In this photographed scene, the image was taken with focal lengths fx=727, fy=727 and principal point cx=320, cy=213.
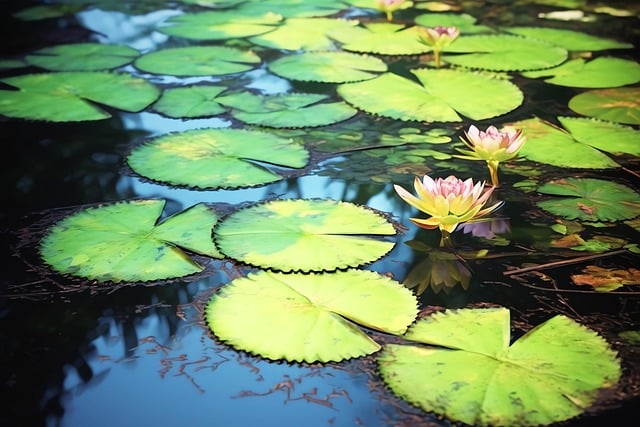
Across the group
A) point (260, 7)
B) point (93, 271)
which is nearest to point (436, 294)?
point (93, 271)

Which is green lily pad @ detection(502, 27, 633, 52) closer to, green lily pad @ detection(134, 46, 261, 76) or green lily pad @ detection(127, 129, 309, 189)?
green lily pad @ detection(134, 46, 261, 76)

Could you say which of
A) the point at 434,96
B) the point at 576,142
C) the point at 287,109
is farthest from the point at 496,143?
the point at 287,109

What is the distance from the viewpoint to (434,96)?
2.35 metres

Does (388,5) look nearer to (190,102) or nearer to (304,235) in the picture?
(190,102)

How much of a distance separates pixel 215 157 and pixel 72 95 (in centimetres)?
75

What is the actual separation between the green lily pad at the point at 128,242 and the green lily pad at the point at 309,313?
0.54ft

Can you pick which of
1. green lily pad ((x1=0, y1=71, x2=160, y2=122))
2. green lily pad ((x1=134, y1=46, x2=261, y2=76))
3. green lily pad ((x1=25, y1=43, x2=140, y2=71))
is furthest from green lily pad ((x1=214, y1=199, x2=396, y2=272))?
green lily pad ((x1=25, y1=43, x2=140, y2=71))

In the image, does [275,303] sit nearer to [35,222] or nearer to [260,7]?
[35,222]

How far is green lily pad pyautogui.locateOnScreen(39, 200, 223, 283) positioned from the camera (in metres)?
1.42

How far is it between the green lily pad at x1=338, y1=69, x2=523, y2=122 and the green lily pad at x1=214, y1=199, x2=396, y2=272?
0.68 meters

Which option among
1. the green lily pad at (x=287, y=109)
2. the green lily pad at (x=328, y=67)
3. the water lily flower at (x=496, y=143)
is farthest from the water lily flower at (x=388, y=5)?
the water lily flower at (x=496, y=143)

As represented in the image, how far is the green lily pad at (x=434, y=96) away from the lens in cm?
223

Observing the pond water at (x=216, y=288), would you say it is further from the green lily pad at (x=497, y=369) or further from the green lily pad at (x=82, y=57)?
the green lily pad at (x=82, y=57)

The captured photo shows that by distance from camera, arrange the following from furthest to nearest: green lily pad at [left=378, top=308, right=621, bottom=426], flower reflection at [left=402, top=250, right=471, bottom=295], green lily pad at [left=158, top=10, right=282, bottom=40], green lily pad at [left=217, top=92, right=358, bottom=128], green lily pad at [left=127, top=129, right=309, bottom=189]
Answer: green lily pad at [left=158, top=10, right=282, bottom=40]
green lily pad at [left=217, top=92, right=358, bottom=128]
green lily pad at [left=127, top=129, right=309, bottom=189]
flower reflection at [left=402, top=250, right=471, bottom=295]
green lily pad at [left=378, top=308, right=621, bottom=426]
